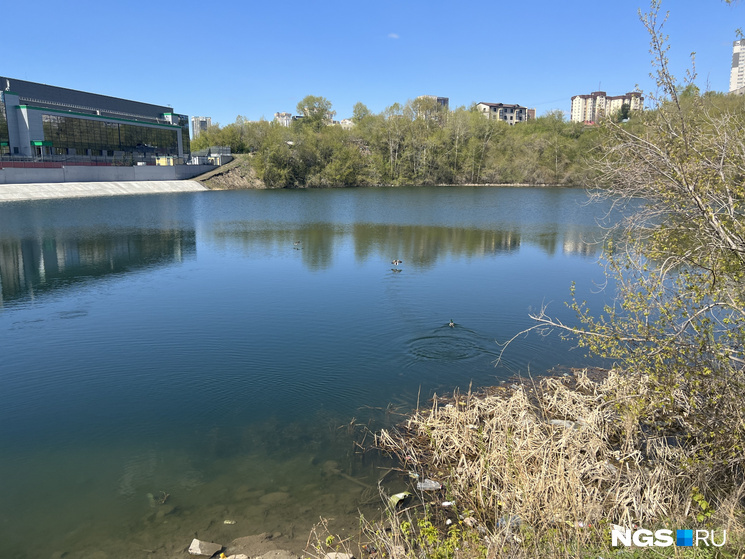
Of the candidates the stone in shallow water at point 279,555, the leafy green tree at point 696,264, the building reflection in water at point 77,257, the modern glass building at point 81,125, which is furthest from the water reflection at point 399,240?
the modern glass building at point 81,125

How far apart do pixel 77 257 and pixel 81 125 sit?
7773cm

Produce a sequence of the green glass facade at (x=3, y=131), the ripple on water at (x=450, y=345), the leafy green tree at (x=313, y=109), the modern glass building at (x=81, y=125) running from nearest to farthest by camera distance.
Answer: the ripple on water at (x=450, y=345), the green glass facade at (x=3, y=131), the modern glass building at (x=81, y=125), the leafy green tree at (x=313, y=109)

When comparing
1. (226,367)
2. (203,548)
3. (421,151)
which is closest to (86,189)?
(421,151)

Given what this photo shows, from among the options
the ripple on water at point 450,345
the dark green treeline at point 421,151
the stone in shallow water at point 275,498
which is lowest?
the stone in shallow water at point 275,498

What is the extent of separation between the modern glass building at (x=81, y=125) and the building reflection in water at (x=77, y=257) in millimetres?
59893

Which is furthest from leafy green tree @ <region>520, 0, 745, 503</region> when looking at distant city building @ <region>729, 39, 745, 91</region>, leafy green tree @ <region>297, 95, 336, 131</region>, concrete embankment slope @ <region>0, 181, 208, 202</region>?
leafy green tree @ <region>297, 95, 336, 131</region>

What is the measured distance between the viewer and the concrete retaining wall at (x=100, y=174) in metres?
68.9

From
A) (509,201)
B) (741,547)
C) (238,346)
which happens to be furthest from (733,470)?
(509,201)

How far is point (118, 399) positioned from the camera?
11.4 meters

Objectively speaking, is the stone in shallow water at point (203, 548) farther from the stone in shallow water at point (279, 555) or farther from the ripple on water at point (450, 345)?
the ripple on water at point (450, 345)

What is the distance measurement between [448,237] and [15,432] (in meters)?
27.4

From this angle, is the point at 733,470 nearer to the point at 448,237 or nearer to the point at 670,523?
the point at 670,523

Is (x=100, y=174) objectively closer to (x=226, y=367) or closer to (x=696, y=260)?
(x=226, y=367)

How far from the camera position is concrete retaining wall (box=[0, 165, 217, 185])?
68.9 meters
